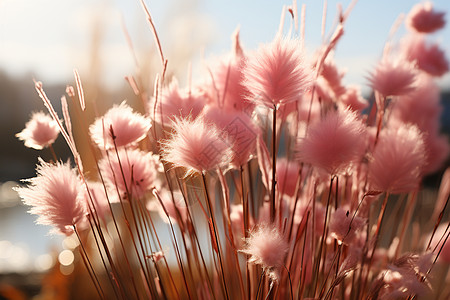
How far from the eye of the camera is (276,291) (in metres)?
0.37

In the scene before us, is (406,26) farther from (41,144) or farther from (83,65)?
(83,65)

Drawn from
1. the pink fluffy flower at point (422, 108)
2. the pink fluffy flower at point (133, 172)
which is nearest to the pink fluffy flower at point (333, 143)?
the pink fluffy flower at point (133, 172)

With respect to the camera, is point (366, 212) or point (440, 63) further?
point (440, 63)

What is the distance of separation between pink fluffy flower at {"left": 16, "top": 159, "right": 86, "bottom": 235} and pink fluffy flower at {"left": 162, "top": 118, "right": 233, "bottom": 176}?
0.09 metres

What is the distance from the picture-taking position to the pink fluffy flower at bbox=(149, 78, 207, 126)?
1.27ft

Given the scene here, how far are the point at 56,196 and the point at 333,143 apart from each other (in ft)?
0.73

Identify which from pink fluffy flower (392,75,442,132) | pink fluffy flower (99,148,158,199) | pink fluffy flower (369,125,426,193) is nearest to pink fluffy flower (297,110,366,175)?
pink fluffy flower (369,125,426,193)

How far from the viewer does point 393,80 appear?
438 millimetres

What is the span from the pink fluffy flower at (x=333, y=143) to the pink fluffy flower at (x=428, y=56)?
268 millimetres

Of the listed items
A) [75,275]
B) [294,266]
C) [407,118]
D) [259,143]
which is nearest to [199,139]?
[259,143]

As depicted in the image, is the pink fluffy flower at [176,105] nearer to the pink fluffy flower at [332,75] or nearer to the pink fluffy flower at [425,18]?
the pink fluffy flower at [332,75]

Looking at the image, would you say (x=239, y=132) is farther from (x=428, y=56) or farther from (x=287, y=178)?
(x=428, y=56)

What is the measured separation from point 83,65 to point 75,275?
0.52 m

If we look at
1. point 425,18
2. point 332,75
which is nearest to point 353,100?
point 332,75
